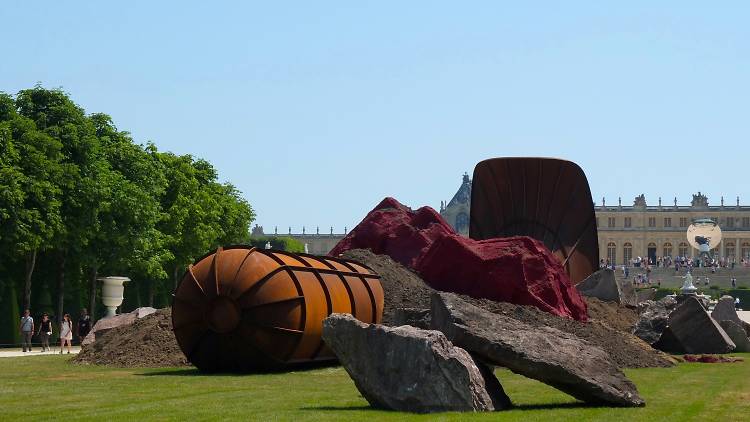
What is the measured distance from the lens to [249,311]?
70.6 ft

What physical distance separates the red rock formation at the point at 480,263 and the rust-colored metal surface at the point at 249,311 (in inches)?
210

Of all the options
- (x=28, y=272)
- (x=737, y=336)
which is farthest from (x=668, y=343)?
(x=28, y=272)

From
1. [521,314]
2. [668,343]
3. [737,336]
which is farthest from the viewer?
[737,336]

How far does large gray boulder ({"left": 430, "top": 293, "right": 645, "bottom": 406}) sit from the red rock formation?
10548 mm

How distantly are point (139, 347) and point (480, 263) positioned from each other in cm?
703

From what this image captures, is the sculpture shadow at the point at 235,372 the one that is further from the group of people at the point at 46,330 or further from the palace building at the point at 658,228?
the palace building at the point at 658,228

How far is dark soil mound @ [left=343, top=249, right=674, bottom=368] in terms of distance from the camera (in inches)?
992

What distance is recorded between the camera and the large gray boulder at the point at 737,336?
112 ft

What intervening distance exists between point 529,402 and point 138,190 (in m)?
32.0

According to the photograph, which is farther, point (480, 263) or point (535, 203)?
point (535, 203)

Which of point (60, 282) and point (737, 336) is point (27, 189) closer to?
point (60, 282)

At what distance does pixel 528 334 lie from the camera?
52.8 ft

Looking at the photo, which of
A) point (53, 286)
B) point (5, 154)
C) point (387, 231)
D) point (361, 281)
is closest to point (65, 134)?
point (5, 154)

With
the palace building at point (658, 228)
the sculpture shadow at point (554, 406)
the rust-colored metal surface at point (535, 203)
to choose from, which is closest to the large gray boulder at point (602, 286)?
the rust-colored metal surface at point (535, 203)
